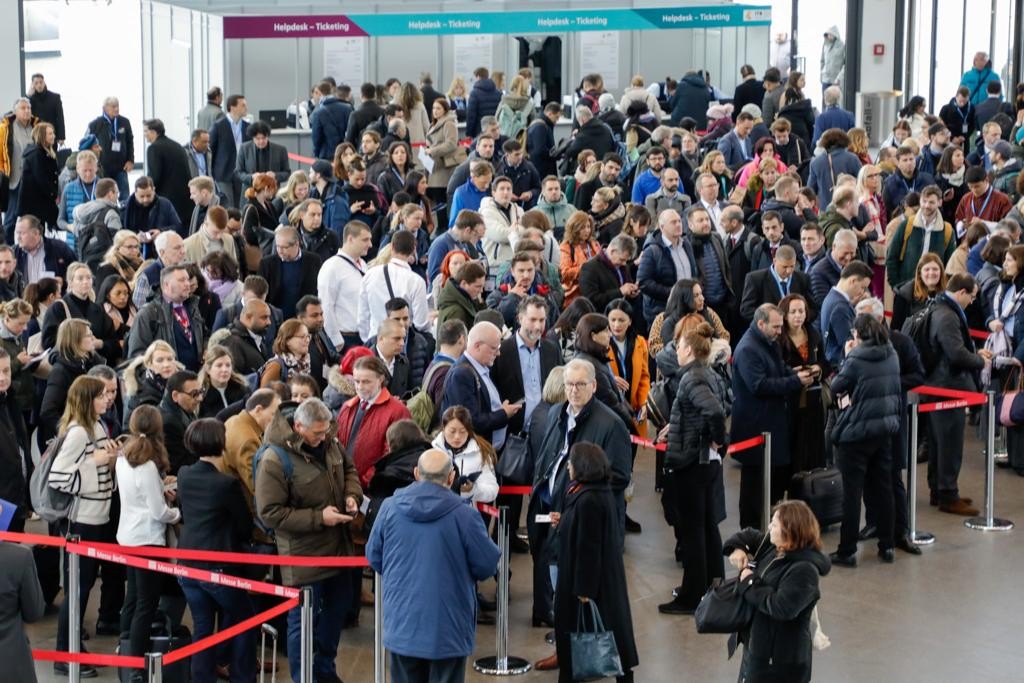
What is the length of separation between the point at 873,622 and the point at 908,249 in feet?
17.6

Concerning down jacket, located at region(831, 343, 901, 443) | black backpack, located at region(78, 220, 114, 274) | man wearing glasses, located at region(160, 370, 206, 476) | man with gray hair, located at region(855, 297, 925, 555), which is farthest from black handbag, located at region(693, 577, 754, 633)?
black backpack, located at region(78, 220, 114, 274)

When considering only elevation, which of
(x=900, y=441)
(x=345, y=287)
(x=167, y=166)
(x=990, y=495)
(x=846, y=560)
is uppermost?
(x=167, y=166)

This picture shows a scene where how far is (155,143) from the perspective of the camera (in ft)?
55.2

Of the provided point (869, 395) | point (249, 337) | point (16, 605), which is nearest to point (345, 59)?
point (249, 337)

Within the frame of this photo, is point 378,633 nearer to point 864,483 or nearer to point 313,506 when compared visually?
point 313,506

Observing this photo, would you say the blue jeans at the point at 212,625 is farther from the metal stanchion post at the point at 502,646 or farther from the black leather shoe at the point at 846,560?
the black leather shoe at the point at 846,560

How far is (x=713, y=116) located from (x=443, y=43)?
6287 mm

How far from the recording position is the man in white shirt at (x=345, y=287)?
1174 centimetres

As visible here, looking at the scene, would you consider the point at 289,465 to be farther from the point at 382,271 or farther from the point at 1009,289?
the point at 1009,289

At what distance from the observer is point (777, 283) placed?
12297 mm

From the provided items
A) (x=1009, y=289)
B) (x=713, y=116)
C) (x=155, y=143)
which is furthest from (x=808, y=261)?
(x=713, y=116)

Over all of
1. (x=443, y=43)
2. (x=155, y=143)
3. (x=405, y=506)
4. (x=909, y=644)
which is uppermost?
(x=443, y=43)

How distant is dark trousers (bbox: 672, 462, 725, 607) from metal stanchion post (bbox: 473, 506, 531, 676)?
1212 millimetres

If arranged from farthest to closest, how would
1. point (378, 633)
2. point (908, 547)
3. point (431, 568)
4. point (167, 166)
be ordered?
1. point (167, 166)
2. point (908, 547)
3. point (378, 633)
4. point (431, 568)
